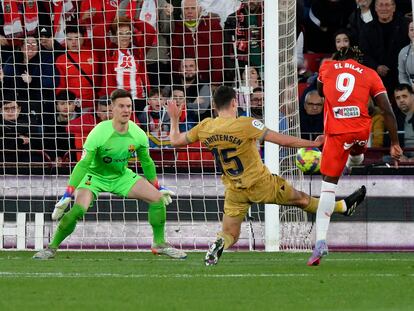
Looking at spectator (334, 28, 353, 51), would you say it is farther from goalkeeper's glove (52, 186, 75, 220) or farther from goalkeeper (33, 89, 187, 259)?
goalkeeper's glove (52, 186, 75, 220)

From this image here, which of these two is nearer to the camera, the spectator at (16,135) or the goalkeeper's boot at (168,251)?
the goalkeeper's boot at (168,251)

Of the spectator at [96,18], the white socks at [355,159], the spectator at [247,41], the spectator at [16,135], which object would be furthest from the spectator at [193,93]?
the white socks at [355,159]

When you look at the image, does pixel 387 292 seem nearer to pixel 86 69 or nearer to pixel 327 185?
pixel 327 185

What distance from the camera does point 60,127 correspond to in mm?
18250

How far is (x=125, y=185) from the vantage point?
14.9 metres

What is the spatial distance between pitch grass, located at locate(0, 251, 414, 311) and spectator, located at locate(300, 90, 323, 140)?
13.8ft

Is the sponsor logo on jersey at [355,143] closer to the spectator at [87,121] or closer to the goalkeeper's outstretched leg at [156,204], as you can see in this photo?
the goalkeeper's outstretched leg at [156,204]

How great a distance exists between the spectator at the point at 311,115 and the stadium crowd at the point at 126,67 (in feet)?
0.05

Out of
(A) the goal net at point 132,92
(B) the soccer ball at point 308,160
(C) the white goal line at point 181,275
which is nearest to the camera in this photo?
(C) the white goal line at point 181,275

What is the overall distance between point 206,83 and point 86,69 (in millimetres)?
1712

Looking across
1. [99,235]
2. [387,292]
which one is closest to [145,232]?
[99,235]

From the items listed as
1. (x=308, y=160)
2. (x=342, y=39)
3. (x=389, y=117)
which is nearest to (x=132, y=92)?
(x=342, y=39)

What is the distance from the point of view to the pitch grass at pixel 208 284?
8898 mm

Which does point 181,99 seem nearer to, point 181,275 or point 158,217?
point 158,217
